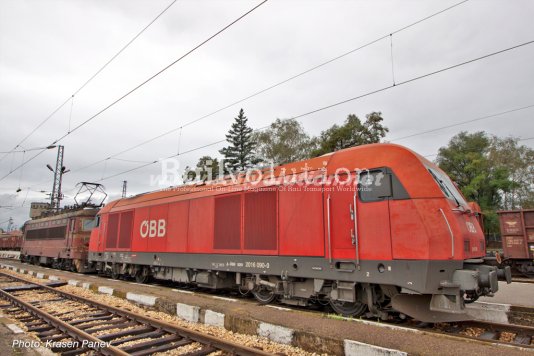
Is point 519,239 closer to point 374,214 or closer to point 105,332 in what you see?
point 374,214

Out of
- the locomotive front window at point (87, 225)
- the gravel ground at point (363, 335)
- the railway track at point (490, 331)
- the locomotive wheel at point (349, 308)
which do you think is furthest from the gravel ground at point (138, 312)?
the locomotive front window at point (87, 225)

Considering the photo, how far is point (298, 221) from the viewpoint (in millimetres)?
8062

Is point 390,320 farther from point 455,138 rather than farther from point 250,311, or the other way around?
point 455,138

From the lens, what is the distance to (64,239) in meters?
21.3

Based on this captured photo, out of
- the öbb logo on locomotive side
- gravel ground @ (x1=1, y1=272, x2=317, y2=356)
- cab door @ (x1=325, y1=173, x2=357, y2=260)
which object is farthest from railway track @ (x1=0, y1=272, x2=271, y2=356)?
the öbb logo on locomotive side

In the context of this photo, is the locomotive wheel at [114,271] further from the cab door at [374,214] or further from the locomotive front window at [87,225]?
the cab door at [374,214]

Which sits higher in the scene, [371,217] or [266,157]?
[266,157]

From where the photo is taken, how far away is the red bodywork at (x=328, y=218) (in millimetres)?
6238

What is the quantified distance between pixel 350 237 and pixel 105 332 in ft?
16.9

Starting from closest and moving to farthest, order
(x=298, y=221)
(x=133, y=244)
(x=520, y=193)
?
(x=298, y=221) → (x=133, y=244) → (x=520, y=193)

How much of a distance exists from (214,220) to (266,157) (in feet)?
105

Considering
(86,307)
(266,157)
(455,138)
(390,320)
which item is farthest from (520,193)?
(86,307)

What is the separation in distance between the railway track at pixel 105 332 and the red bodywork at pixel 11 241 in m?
37.4

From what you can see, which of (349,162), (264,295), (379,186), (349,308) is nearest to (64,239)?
(264,295)
